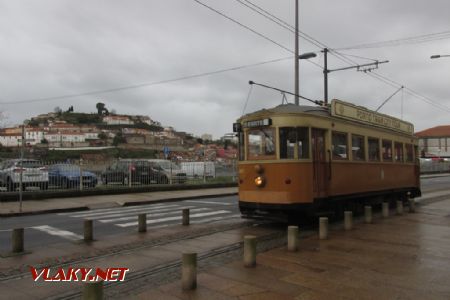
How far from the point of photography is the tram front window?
11.8 m

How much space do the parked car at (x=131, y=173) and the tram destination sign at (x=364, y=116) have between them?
1316 centimetres

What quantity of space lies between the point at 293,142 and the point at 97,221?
20.8 ft

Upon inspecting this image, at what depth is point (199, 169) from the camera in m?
29.1

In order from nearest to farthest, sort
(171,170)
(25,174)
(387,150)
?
(387,150), (25,174), (171,170)

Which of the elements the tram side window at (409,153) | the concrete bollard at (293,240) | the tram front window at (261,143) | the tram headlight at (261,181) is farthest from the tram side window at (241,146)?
the tram side window at (409,153)

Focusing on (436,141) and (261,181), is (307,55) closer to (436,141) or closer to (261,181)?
(261,181)

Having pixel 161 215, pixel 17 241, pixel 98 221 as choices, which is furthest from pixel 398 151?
pixel 17 241

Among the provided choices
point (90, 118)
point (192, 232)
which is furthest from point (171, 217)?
point (90, 118)

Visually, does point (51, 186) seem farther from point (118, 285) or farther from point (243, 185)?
point (118, 285)

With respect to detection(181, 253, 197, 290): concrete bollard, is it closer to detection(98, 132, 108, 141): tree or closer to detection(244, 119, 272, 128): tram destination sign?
detection(244, 119, 272, 128): tram destination sign

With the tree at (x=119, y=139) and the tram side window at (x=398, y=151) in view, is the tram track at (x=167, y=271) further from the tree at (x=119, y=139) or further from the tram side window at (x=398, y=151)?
the tree at (x=119, y=139)

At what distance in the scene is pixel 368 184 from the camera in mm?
14484

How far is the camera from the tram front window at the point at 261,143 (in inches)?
464

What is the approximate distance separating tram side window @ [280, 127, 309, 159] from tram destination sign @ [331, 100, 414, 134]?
1.64 m
